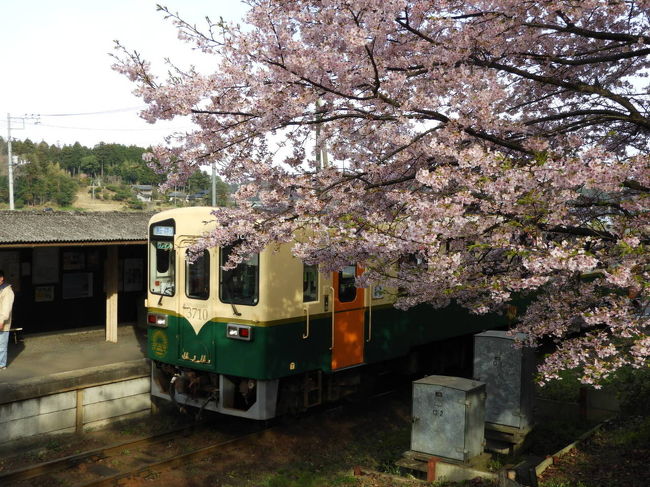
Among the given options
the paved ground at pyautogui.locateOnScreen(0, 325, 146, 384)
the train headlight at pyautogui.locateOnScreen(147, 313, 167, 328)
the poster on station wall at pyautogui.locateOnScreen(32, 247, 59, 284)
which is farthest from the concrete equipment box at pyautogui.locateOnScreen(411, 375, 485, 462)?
the poster on station wall at pyautogui.locateOnScreen(32, 247, 59, 284)

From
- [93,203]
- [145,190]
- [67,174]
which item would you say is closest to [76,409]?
[145,190]

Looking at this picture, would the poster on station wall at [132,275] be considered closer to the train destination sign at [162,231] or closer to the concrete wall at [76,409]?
the concrete wall at [76,409]

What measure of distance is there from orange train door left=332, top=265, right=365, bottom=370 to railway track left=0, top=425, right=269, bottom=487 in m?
1.42

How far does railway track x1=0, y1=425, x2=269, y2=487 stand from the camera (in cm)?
706

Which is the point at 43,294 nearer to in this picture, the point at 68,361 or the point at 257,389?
the point at 68,361

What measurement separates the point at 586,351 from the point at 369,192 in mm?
2417

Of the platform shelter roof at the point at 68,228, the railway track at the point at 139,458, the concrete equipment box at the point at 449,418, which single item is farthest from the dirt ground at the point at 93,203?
the concrete equipment box at the point at 449,418

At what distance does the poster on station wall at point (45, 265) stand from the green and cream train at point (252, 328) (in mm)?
3826

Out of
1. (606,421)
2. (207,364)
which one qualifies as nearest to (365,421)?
(207,364)

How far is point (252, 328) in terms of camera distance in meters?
7.92

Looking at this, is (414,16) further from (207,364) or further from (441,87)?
(207,364)

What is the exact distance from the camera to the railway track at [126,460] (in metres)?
7.06

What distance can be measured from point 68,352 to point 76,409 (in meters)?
2.35

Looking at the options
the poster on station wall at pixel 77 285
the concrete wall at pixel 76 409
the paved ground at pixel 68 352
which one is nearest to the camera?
the concrete wall at pixel 76 409
